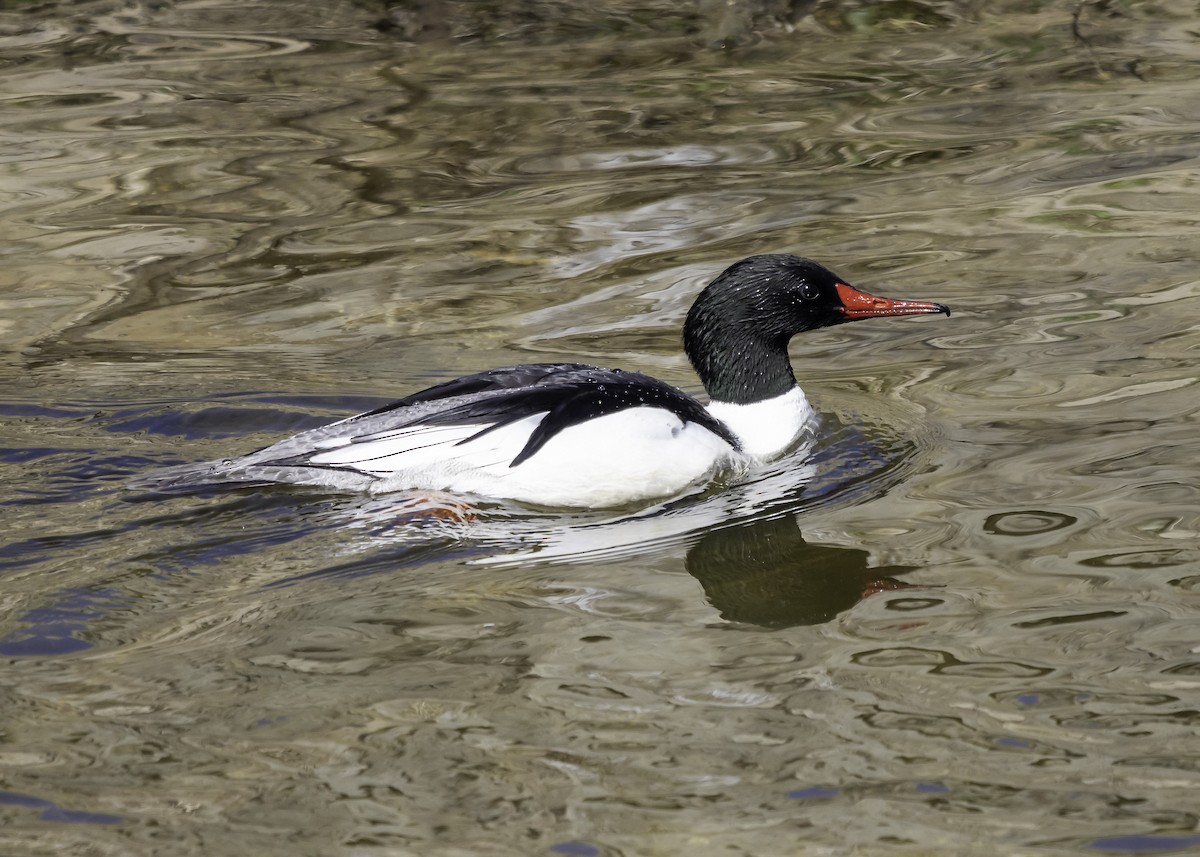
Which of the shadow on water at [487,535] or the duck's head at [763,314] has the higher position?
the duck's head at [763,314]

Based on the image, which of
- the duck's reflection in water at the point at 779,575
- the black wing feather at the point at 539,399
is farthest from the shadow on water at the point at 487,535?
the black wing feather at the point at 539,399

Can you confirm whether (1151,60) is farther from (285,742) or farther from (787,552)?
(285,742)

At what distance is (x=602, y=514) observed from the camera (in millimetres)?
6113

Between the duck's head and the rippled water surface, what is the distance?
0.46 metres

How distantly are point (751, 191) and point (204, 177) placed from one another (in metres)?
A: 3.56

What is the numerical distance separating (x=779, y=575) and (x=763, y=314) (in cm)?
169

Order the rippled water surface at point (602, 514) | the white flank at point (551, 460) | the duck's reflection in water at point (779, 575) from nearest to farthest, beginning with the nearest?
the rippled water surface at point (602, 514), the duck's reflection in water at point (779, 575), the white flank at point (551, 460)

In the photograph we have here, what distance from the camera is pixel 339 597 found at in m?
5.18

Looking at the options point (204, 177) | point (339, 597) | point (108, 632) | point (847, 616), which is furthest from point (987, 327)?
point (204, 177)

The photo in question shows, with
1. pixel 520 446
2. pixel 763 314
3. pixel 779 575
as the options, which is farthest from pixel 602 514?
pixel 763 314

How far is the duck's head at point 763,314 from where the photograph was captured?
6.74 m

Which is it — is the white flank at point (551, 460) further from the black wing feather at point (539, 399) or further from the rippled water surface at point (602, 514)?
the rippled water surface at point (602, 514)

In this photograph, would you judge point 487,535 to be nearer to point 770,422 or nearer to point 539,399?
point 539,399

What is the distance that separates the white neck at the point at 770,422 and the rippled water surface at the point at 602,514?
0.21 metres
